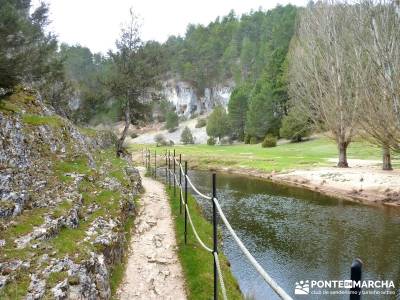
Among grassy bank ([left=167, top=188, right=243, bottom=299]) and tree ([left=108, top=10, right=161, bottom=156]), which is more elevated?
tree ([left=108, top=10, right=161, bottom=156])

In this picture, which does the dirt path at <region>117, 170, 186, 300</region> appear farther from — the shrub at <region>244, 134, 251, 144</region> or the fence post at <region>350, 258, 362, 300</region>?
the shrub at <region>244, 134, 251, 144</region>

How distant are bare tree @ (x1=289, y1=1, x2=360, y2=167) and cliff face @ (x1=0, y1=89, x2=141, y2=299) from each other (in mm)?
25025

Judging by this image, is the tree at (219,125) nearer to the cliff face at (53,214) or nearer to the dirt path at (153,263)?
the dirt path at (153,263)

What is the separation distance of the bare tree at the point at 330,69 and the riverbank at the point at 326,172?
3.07 meters

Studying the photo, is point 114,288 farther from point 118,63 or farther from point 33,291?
point 118,63

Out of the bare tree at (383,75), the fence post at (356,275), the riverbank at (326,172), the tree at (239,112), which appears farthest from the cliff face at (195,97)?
the fence post at (356,275)

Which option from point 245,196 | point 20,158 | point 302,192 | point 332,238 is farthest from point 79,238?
point 302,192

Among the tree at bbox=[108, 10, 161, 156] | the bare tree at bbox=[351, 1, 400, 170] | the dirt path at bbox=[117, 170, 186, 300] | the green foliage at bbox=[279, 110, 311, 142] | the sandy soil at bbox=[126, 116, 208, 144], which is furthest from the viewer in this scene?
the sandy soil at bbox=[126, 116, 208, 144]

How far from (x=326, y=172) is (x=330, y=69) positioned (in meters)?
10.5

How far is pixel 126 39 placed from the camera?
34375mm

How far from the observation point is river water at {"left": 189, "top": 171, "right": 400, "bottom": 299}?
13.6m

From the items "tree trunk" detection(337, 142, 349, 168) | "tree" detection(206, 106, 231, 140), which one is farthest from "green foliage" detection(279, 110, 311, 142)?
"tree trunk" detection(337, 142, 349, 168)

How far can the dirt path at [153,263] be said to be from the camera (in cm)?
995

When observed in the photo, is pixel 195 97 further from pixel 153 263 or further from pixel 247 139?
pixel 153 263
